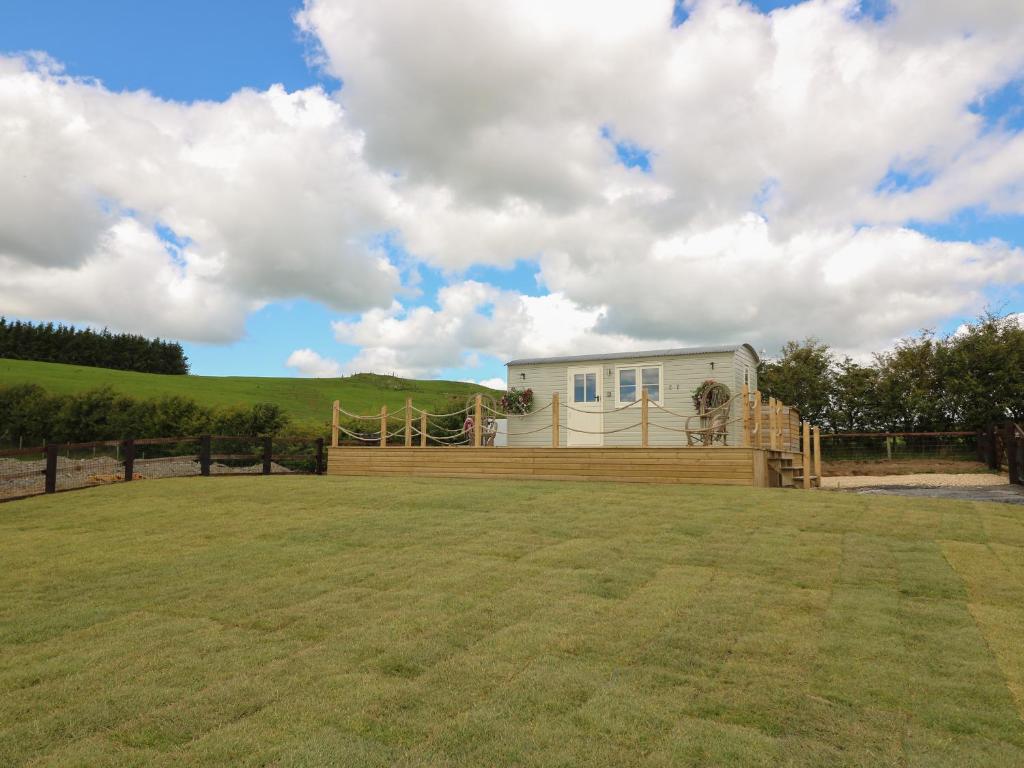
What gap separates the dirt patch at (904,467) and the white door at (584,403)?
687cm

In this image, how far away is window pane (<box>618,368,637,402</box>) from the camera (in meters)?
17.7

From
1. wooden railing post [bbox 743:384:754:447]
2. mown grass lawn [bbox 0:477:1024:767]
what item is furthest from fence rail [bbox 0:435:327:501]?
wooden railing post [bbox 743:384:754:447]

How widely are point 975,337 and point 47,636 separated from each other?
24212mm

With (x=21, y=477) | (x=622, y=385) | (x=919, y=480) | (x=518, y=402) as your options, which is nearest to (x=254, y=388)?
(x=518, y=402)

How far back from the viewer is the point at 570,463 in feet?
40.7

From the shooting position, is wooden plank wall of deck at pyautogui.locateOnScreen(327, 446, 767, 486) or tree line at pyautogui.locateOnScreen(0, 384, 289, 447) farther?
tree line at pyautogui.locateOnScreen(0, 384, 289, 447)

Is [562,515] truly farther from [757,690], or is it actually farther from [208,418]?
[208,418]

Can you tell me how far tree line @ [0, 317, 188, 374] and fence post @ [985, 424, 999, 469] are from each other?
63.4 metres

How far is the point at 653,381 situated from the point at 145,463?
1251cm

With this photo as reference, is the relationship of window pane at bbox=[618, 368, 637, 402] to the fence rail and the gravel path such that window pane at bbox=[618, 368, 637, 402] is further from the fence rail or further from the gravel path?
the fence rail

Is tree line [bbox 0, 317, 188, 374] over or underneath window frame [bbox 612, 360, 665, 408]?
over

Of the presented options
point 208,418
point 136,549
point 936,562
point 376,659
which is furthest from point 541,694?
point 208,418

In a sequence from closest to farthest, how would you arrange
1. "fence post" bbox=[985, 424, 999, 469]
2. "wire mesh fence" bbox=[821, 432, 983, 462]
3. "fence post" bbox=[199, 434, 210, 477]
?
1. "fence post" bbox=[199, 434, 210, 477]
2. "fence post" bbox=[985, 424, 999, 469]
3. "wire mesh fence" bbox=[821, 432, 983, 462]

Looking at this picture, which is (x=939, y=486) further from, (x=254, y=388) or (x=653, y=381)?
(x=254, y=388)
